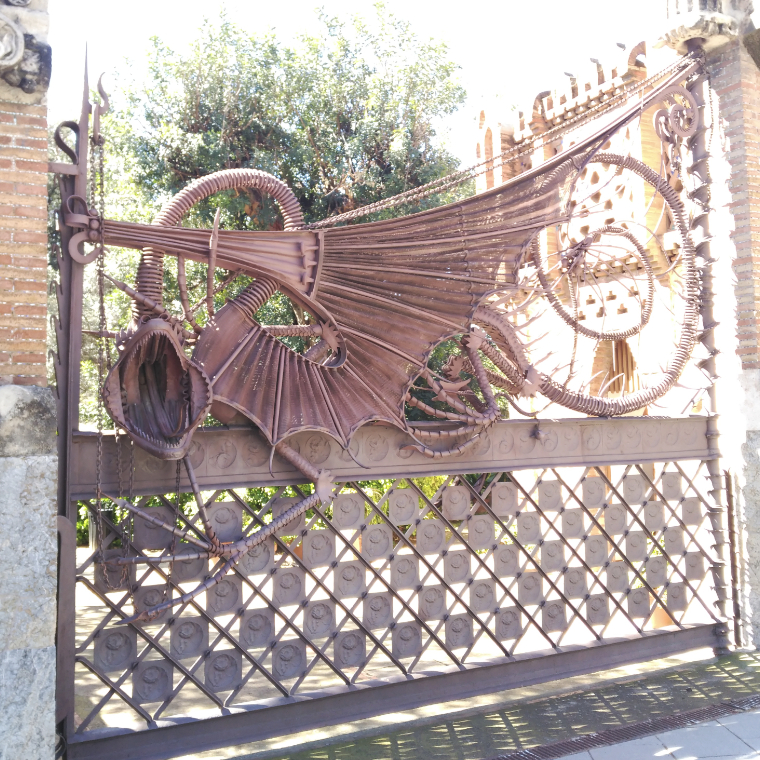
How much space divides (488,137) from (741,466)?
6033 mm

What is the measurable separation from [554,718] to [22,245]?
3894 mm

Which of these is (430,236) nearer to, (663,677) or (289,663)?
(289,663)

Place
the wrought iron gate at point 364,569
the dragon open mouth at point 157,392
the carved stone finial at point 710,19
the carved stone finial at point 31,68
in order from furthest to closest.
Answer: the carved stone finial at point 710,19, the wrought iron gate at point 364,569, the dragon open mouth at point 157,392, the carved stone finial at point 31,68

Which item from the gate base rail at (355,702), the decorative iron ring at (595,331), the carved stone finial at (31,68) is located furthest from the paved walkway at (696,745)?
the carved stone finial at (31,68)

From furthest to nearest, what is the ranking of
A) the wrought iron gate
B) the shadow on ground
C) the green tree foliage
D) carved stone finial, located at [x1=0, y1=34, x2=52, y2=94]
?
the green tree foliage < the shadow on ground < the wrought iron gate < carved stone finial, located at [x1=0, y1=34, x2=52, y2=94]

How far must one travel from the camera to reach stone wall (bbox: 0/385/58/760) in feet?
10.2

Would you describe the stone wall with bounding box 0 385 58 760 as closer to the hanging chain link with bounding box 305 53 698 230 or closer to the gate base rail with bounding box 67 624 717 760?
the gate base rail with bounding box 67 624 717 760

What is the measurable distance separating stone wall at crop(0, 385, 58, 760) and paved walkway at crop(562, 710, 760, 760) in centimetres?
262

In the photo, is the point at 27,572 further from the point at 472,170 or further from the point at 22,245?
the point at 472,170

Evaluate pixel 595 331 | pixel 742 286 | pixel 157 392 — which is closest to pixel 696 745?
pixel 595 331

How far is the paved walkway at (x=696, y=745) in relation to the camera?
3.91 metres

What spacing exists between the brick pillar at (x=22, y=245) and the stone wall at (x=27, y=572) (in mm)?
145

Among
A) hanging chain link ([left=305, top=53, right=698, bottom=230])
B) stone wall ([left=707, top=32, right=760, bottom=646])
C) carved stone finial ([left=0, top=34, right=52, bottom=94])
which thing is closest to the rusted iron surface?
stone wall ([left=707, top=32, right=760, bottom=646])

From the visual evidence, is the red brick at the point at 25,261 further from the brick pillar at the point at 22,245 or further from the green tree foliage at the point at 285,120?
the green tree foliage at the point at 285,120
